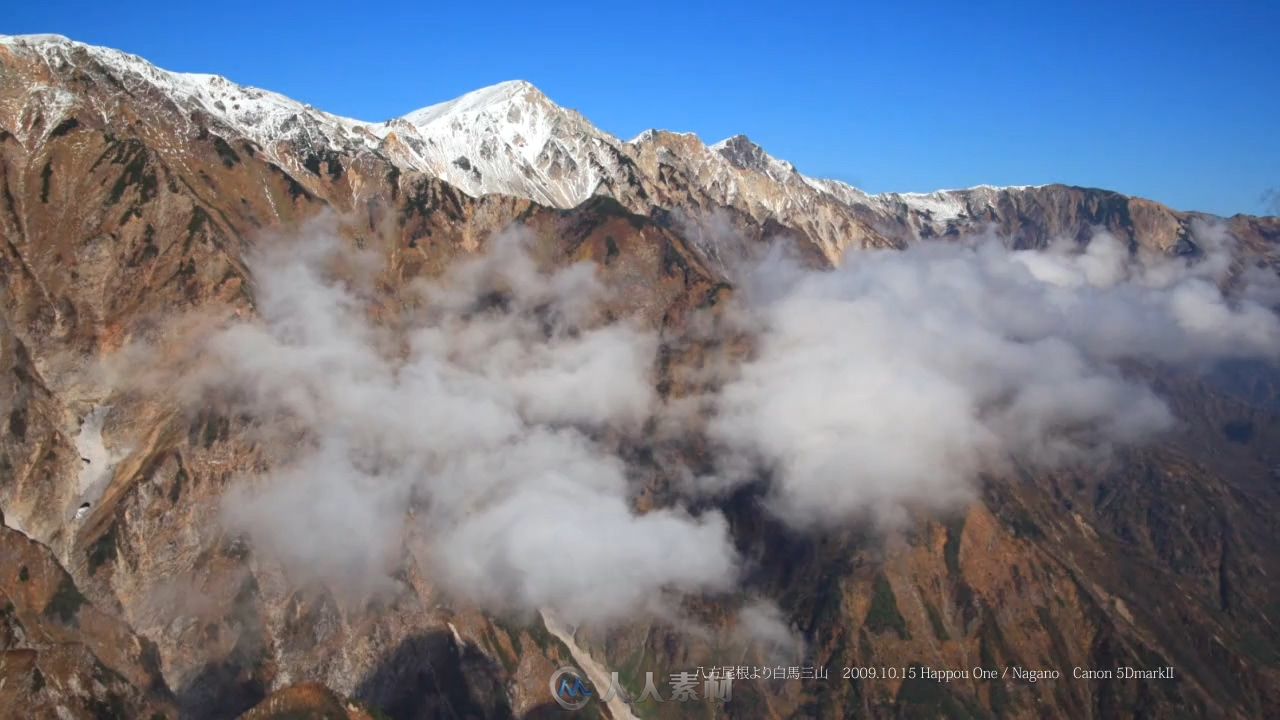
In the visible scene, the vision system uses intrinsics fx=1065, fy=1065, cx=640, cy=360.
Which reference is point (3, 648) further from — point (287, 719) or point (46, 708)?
point (287, 719)

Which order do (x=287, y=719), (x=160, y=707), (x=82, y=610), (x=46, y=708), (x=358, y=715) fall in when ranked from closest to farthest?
(x=46, y=708) → (x=287, y=719) → (x=358, y=715) → (x=160, y=707) → (x=82, y=610)

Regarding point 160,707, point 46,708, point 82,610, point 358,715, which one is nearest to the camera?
point 46,708

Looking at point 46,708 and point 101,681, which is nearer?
point 46,708

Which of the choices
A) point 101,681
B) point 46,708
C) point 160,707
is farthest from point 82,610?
point 46,708

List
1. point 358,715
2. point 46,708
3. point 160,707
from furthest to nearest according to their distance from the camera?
point 160,707, point 358,715, point 46,708

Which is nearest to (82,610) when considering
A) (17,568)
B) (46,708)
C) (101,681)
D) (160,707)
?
(17,568)

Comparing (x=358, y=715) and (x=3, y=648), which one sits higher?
(x=3, y=648)

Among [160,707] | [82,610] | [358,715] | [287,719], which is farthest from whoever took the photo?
[82,610]

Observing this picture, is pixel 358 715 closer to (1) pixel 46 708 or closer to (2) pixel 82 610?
(1) pixel 46 708

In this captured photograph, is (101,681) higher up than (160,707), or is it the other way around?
(101,681)
